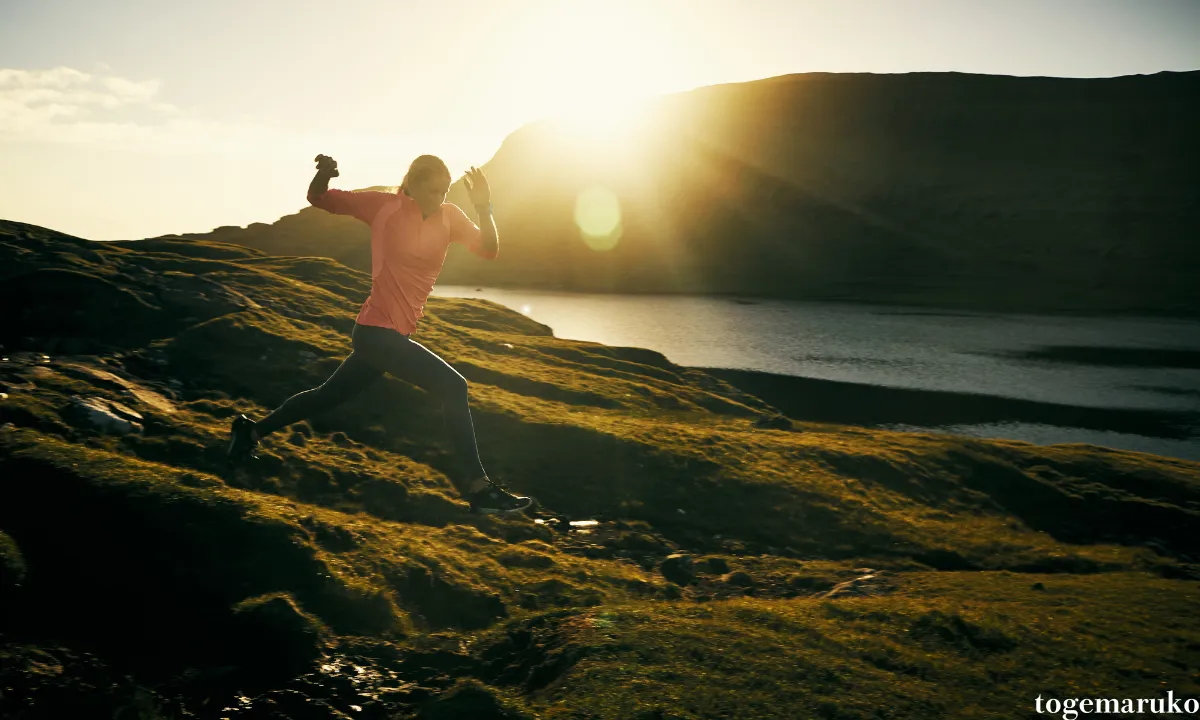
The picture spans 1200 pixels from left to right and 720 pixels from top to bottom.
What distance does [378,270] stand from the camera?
841 centimetres

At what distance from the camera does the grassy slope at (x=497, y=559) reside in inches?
253

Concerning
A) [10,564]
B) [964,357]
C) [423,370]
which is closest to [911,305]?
[964,357]

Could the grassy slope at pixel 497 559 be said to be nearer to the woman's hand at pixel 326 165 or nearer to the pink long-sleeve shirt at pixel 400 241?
the pink long-sleeve shirt at pixel 400 241

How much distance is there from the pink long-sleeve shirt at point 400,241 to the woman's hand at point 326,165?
8.9 inches

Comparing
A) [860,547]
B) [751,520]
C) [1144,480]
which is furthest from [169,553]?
[1144,480]

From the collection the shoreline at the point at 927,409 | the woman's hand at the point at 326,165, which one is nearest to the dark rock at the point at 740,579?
the woman's hand at the point at 326,165

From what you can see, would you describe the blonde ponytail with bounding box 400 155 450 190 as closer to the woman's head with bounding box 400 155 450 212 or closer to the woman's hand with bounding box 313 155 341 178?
the woman's head with bounding box 400 155 450 212

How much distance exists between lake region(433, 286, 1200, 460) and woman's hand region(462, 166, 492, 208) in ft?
128

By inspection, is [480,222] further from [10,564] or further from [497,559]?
[10,564]

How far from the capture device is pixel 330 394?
9.06m

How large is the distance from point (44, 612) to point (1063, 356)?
8888cm

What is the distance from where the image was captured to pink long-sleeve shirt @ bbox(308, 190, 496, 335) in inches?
321

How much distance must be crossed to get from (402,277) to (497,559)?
3.36 m

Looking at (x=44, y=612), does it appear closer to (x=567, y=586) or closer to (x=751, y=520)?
(x=567, y=586)
